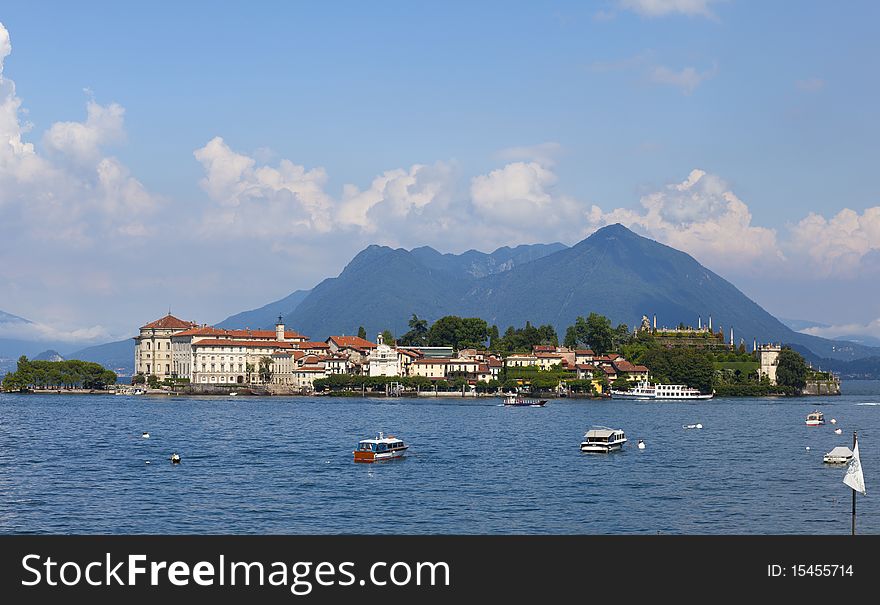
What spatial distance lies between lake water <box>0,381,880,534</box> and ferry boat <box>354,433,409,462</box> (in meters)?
0.75

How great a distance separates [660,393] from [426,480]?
12605cm

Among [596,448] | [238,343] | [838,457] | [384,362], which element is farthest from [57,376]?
[838,457]

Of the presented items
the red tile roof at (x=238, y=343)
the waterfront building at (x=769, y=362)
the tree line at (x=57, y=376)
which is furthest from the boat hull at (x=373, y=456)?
the waterfront building at (x=769, y=362)

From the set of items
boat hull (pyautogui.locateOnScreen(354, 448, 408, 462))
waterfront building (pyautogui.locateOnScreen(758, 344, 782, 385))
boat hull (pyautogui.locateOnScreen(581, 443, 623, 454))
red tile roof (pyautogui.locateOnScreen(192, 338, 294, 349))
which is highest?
red tile roof (pyautogui.locateOnScreen(192, 338, 294, 349))

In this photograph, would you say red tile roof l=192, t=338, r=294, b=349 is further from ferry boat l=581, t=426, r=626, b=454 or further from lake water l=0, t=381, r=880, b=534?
ferry boat l=581, t=426, r=626, b=454

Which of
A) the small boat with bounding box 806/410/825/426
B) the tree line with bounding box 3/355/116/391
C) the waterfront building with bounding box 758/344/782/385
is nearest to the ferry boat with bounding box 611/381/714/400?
the waterfront building with bounding box 758/344/782/385

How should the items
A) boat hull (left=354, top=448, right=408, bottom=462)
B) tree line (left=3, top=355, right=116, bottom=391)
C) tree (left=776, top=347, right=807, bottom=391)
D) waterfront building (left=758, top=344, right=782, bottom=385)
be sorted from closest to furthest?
boat hull (left=354, top=448, right=408, bottom=462), tree line (left=3, top=355, right=116, bottom=391), tree (left=776, top=347, right=807, bottom=391), waterfront building (left=758, top=344, right=782, bottom=385)

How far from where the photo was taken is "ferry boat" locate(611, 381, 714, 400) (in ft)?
560

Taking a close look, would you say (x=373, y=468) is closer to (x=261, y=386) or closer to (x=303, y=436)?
(x=303, y=436)

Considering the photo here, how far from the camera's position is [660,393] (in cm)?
17262

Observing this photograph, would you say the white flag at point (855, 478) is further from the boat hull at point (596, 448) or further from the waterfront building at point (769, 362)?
the waterfront building at point (769, 362)

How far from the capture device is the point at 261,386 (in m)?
182
